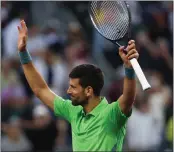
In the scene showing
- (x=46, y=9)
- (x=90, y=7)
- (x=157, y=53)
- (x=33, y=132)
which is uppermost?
(x=90, y=7)

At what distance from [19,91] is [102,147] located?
6928 millimetres

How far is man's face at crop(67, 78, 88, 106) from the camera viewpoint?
743 cm

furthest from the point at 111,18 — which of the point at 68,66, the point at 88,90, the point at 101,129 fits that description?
the point at 68,66

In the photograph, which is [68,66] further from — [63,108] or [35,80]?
[63,108]

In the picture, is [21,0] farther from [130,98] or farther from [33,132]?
[130,98]

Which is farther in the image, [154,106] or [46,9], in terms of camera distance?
[46,9]

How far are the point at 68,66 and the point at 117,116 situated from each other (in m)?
7.26

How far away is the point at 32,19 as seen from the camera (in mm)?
15617

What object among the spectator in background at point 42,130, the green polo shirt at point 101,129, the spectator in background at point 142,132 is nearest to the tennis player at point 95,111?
the green polo shirt at point 101,129

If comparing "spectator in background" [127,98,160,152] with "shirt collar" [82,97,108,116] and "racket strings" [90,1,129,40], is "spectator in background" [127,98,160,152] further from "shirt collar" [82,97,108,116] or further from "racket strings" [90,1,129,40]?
"shirt collar" [82,97,108,116]

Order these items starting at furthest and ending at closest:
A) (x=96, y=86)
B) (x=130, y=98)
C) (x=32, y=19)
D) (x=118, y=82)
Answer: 1. (x=32, y=19)
2. (x=118, y=82)
3. (x=96, y=86)
4. (x=130, y=98)

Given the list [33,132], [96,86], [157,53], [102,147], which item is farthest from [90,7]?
[157,53]

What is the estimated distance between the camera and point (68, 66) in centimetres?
1438

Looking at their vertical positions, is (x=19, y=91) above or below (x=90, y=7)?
below
